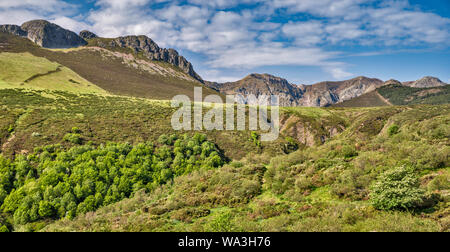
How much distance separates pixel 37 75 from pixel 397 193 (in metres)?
97.8

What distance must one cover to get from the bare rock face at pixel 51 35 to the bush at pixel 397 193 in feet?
760

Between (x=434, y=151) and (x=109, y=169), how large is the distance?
32726mm

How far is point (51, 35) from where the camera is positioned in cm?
19025

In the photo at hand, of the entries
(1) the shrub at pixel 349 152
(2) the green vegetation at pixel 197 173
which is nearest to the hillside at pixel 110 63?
(2) the green vegetation at pixel 197 173

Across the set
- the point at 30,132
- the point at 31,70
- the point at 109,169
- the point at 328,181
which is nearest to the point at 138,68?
the point at 31,70

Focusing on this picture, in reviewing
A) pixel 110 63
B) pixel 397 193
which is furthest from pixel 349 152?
pixel 110 63

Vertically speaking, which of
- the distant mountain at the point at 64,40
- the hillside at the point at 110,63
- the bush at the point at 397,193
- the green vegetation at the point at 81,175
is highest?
the distant mountain at the point at 64,40

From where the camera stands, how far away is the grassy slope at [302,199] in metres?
9.72

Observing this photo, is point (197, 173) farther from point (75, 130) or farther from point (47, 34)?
point (47, 34)

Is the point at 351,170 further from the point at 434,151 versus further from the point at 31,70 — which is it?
the point at 31,70

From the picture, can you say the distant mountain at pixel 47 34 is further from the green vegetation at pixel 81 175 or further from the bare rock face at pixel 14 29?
the green vegetation at pixel 81 175

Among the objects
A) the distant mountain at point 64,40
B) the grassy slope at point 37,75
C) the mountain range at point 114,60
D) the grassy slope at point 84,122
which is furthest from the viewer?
the distant mountain at point 64,40

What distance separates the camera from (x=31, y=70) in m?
77.9

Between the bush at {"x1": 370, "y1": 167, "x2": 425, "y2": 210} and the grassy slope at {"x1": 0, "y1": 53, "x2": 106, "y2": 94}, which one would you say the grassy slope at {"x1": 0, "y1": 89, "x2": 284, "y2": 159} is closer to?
the grassy slope at {"x1": 0, "y1": 53, "x2": 106, "y2": 94}
